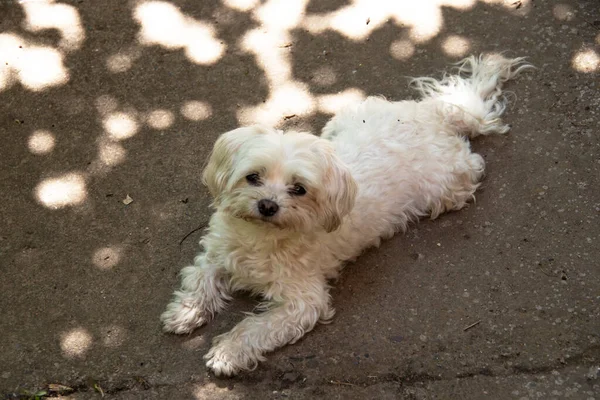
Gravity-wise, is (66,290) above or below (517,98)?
below

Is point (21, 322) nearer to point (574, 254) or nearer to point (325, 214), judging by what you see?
point (325, 214)

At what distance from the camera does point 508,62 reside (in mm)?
4508

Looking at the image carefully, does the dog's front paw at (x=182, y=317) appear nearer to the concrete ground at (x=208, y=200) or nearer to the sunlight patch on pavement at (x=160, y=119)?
the concrete ground at (x=208, y=200)

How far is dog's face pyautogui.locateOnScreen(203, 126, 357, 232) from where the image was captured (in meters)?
3.13

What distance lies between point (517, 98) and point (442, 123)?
0.68 m

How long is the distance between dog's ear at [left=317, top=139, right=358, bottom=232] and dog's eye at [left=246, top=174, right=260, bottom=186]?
293 millimetres

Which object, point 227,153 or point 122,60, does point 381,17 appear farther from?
point 227,153

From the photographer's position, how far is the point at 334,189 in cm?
322

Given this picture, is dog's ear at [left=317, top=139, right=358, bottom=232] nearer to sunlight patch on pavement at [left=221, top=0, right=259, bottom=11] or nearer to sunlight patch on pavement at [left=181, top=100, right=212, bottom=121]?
sunlight patch on pavement at [left=181, top=100, right=212, bottom=121]

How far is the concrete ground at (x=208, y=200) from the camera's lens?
3.38 m

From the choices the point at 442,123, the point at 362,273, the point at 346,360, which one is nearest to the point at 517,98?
the point at 442,123

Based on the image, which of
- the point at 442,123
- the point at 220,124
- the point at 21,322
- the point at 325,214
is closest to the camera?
the point at 325,214

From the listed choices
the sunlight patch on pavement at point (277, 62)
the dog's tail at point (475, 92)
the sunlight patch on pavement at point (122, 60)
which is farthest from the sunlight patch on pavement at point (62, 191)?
the dog's tail at point (475, 92)

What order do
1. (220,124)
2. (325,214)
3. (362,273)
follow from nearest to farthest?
(325,214) < (362,273) < (220,124)
